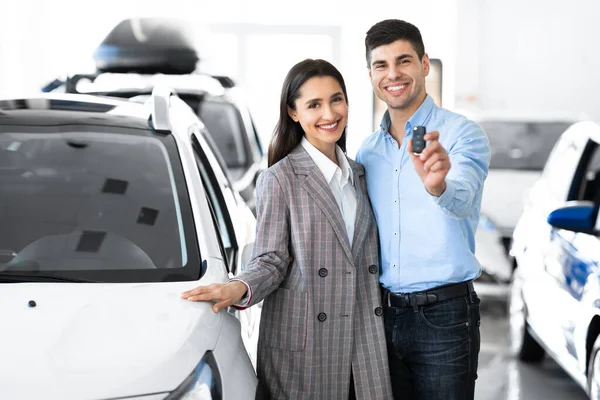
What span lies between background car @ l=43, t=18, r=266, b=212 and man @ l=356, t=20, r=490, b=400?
11.5ft

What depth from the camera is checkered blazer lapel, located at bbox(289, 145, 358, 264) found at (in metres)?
2.51

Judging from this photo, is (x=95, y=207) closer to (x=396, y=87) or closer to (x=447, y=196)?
(x=396, y=87)

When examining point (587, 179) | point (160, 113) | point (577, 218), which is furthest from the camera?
point (587, 179)

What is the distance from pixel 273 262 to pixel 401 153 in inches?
18.9

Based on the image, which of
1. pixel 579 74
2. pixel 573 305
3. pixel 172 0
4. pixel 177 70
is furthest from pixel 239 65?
pixel 573 305

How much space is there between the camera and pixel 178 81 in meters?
7.05

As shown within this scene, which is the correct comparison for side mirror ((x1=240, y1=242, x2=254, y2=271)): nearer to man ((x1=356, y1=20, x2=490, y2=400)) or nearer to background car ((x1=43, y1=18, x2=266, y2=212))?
man ((x1=356, y1=20, x2=490, y2=400))

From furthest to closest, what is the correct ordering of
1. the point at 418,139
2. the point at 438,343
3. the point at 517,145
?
the point at 517,145 < the point at 438,343 < the point at 418,139

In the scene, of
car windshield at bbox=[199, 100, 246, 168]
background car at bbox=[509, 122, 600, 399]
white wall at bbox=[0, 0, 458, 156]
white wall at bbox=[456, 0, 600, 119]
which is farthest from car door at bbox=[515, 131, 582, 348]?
white wall at bbox=[456, 0, 600, 119]

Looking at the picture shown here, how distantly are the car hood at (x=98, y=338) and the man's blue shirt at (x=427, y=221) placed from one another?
0.51 metres

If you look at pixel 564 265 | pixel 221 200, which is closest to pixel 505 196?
pixel 564 265

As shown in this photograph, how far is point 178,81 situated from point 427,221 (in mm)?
4798

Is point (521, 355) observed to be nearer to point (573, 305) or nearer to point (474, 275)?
point (573, 305)

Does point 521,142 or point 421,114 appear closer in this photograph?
point 421,114
